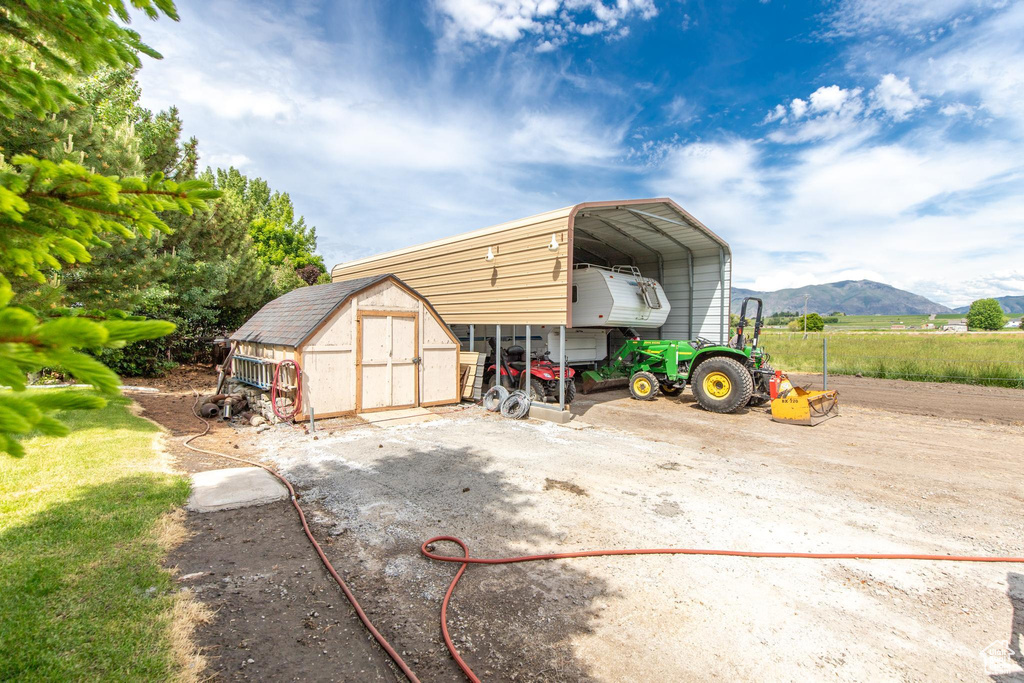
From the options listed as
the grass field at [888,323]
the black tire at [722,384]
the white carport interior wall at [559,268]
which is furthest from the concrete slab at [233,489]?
the grass field at [888,323]

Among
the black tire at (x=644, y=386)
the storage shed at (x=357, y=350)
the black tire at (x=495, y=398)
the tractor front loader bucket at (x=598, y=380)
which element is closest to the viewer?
the storage shed at (x=357, y=350)

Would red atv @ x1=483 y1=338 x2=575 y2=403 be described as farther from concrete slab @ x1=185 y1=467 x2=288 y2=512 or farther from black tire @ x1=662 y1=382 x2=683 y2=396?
concrete slab @ x1=185 y1=467 x2=288 y2=512

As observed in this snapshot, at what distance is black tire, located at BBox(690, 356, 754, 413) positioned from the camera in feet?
31.6

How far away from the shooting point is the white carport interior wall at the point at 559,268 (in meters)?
9.52

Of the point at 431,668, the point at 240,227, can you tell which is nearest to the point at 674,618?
the point at 431,668

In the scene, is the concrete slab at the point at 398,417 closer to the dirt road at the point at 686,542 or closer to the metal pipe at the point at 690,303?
the dirt road at the point at 686,542

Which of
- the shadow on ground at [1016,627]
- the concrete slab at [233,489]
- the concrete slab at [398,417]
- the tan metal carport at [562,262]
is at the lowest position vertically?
the shadow on ground at [1016,627]

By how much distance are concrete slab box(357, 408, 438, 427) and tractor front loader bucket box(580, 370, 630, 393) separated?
490 centimetres

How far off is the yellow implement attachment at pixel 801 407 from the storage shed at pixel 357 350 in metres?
6.71

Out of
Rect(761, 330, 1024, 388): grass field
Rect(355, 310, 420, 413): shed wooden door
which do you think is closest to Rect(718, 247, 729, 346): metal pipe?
Rect(761, 330, 1024, 388): grass field

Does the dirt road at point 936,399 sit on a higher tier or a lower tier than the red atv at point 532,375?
lower

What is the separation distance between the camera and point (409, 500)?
16.5 feet

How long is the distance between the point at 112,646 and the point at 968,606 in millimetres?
5322

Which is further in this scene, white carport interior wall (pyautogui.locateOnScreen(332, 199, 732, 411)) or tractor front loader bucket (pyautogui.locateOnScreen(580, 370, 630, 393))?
tractor front loader bucket (pyautogui.locateOnScreen(580, 370, 630, 393))
